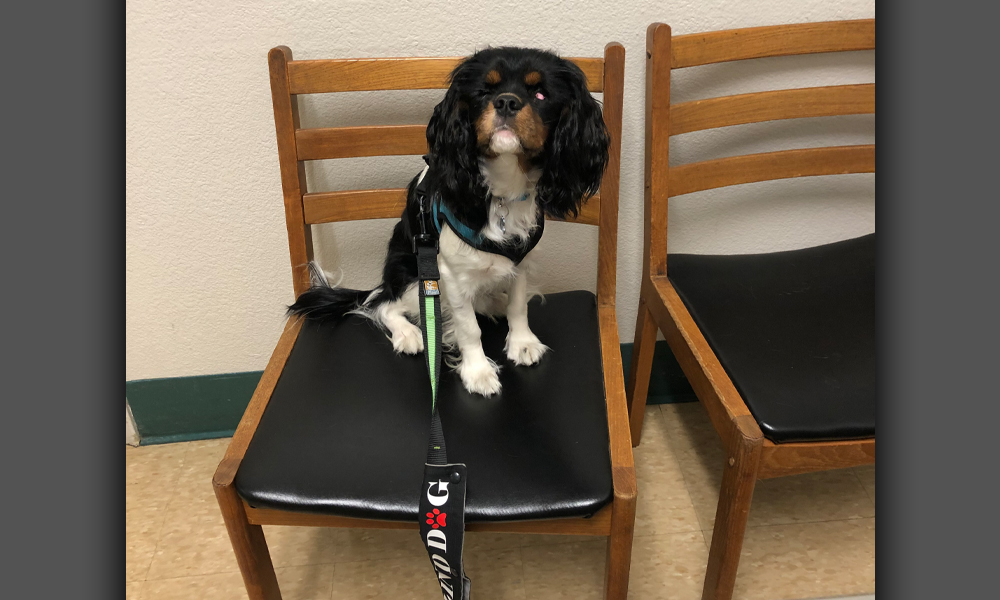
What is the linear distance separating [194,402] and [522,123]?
3.97 feet

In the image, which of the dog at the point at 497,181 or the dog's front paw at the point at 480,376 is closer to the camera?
the dog at the point at 497,181

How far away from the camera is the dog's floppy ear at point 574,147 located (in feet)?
3.54

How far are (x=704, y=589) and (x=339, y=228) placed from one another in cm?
105

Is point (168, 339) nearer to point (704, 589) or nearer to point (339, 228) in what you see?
point (339, 228)

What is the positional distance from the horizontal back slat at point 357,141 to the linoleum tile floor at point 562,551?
0.82m

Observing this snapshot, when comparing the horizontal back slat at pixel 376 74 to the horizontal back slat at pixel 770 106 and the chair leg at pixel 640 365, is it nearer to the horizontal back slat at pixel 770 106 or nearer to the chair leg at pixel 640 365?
the horizontal back slat at pixel 770 106

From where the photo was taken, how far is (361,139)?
1.29 m

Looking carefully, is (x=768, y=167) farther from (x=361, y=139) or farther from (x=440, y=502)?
(x=440, y=502)

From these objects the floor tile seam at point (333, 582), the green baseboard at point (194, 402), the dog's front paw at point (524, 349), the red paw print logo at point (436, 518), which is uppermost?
the dog's front paw at point (524, 349)

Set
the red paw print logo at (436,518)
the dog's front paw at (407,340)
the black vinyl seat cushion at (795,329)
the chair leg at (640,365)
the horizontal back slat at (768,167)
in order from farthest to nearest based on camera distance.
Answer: the chair leg at (640,365)
the horizontal back slat at (768,167)
the dog's front paw at (407,340)
the black vinyl seat cushion at (795,329)
the red paw print logo at (436,518)

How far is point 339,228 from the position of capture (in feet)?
5.08

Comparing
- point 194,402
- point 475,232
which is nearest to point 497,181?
point 475,232

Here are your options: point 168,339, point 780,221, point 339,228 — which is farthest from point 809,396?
point 168,339

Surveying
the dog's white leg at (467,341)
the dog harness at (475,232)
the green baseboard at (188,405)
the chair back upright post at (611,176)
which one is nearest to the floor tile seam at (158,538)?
the green baseboard at (188,405)
